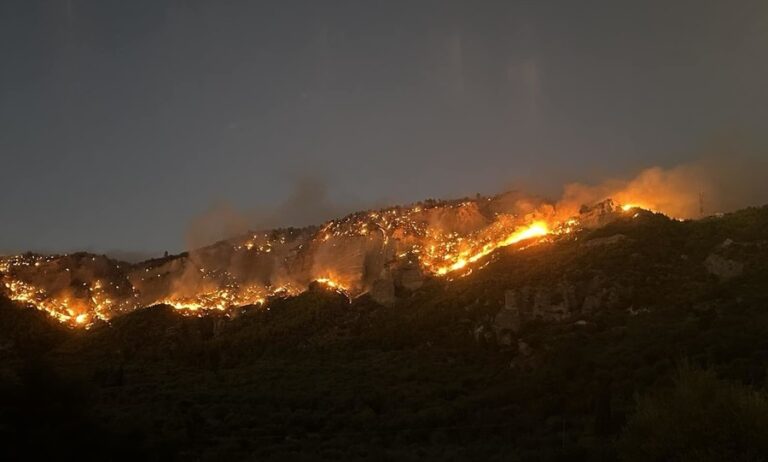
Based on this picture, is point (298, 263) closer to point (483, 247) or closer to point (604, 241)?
point (483, 247)

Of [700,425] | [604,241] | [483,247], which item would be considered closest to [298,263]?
[483,247]

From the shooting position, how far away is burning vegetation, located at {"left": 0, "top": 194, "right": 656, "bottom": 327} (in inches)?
3484

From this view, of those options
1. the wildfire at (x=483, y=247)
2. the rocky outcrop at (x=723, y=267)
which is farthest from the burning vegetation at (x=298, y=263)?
the rocky outcrop at (x=723, y=267)

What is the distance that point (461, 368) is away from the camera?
48781 millimetres

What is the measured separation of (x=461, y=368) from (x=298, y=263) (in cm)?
5586

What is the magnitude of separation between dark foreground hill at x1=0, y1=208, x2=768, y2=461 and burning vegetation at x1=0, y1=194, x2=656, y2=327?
24.6ft

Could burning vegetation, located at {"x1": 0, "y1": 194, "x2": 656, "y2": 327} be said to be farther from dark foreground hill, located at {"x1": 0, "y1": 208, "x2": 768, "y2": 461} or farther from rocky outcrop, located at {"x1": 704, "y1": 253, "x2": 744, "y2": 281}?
rocky outcrop, located at {"x1": 704, "y1": 253, "x2": 744, "y2": 281}

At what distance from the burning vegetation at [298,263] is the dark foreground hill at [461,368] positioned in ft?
24.6

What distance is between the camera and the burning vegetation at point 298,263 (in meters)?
88.5

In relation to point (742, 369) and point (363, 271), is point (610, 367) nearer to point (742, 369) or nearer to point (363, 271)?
point (742, 369)

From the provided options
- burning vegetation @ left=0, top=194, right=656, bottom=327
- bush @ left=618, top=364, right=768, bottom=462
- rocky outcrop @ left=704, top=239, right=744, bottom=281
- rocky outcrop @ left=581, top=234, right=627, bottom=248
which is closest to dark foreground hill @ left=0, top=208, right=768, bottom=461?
bush @ left=618, top=364, right=768, bottom=462

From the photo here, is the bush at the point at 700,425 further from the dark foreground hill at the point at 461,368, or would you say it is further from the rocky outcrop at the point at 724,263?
the rocky outcrop at the point at 724,263

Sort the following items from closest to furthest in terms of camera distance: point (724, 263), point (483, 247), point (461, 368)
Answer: point (461, 368) → point (724, 263) → point (483, 247)

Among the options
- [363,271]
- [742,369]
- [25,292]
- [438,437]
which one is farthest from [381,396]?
[25,292]
